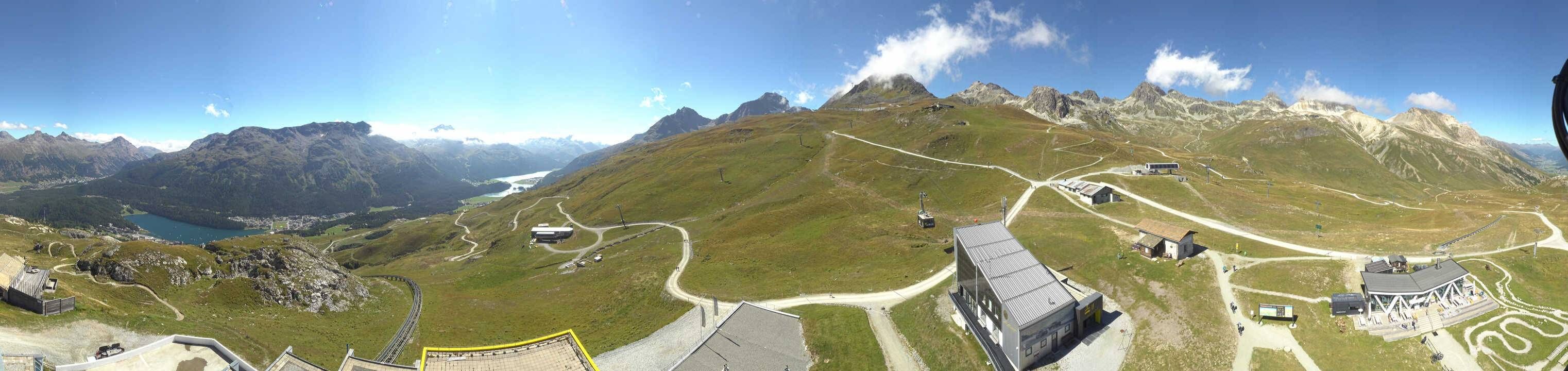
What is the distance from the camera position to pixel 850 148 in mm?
162375

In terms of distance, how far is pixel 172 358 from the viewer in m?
30.8

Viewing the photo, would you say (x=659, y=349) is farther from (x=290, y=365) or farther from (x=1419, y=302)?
(x=1419, y=302)

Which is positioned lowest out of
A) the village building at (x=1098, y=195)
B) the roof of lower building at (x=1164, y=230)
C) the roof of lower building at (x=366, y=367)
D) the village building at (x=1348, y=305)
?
the village building at (x=1348, y=305)

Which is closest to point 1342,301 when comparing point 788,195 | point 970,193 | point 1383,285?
point 1383,285

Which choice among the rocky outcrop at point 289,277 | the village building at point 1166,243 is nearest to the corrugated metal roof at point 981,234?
the village building at point 1166,243

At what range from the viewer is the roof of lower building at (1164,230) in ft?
169

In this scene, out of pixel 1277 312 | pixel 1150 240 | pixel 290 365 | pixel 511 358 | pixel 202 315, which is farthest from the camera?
pixel 1150 240

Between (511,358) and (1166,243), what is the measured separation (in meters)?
65.3

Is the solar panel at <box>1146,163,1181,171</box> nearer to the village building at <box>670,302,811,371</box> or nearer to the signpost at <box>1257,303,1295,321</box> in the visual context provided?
the signpost at <box>1257,303,1295,321</box>

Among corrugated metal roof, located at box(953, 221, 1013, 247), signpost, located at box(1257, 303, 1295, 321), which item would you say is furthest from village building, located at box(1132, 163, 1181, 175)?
corrugated metal roof, located at box(953, 221, 1013, 247)

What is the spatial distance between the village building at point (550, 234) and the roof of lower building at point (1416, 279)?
129m

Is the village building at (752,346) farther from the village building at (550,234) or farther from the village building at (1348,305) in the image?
the village building at (550,234)

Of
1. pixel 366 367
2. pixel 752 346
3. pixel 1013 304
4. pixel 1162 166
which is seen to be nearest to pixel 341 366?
pixel 366 367

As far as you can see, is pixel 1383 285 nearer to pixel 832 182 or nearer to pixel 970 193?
pixel 970 193
